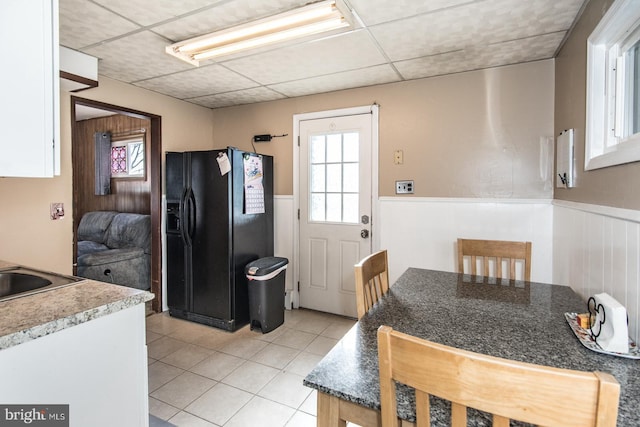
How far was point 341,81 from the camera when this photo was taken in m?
3.05

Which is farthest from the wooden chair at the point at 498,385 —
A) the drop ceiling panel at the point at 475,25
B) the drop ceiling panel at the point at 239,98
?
the drop ceiling panel at the point at 239,98

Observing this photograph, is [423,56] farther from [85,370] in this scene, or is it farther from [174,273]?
[174,273]

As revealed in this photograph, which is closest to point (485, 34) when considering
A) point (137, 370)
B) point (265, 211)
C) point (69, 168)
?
point (265, 211)

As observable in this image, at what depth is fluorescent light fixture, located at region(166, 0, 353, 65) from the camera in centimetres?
185

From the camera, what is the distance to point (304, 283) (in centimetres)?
358

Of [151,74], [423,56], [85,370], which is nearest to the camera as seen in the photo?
[85,370]

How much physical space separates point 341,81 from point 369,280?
7.05 feet

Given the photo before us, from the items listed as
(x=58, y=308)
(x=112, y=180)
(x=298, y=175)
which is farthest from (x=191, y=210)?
(x=112, y=180)

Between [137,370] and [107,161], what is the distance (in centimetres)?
461

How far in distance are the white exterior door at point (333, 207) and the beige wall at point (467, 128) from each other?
0.20 m

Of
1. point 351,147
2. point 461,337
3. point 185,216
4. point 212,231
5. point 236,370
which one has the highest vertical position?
point 351,147

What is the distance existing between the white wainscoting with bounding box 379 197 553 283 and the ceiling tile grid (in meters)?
1.13

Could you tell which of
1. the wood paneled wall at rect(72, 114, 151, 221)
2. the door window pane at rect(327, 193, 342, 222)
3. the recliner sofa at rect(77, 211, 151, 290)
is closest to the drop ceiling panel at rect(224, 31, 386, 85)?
the door window pane at rect(327, 193, 342, 222)

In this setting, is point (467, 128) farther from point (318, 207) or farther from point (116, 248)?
point (116, 248)
